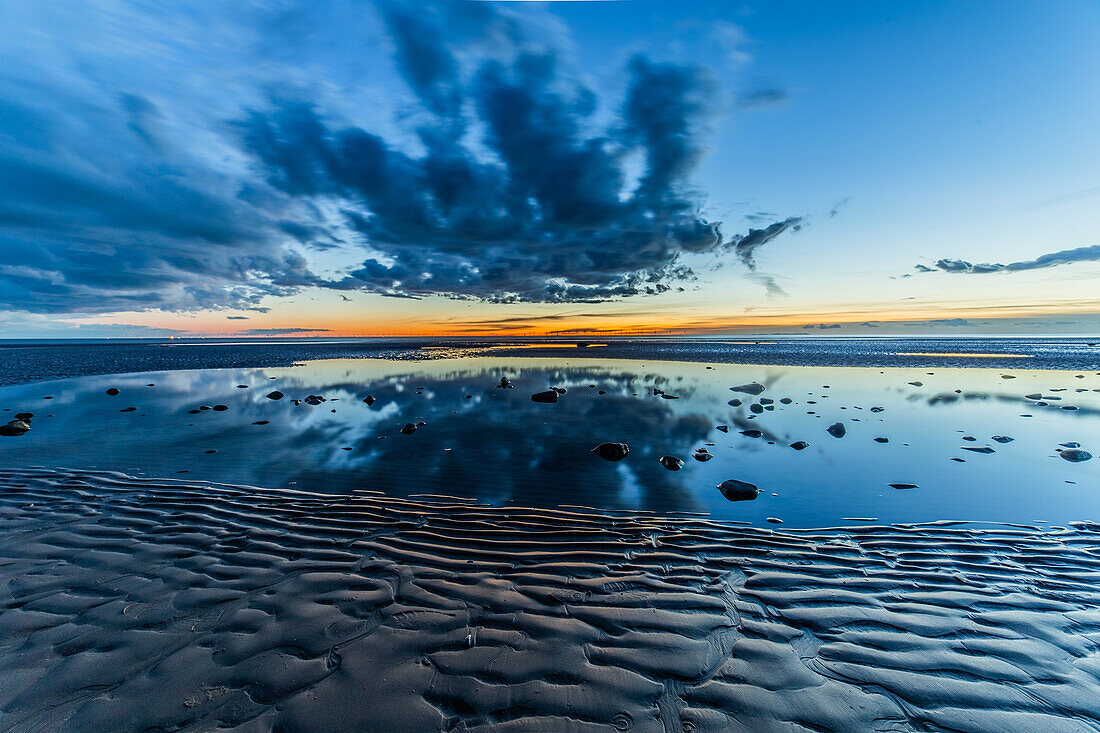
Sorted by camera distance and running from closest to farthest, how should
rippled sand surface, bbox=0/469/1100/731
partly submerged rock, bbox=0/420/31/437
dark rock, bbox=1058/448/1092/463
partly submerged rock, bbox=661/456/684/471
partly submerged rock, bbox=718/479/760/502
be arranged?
rippled sand surface, bbox=0/469/1100/731 < partly submerged rock, bbox=718/479/760/502 < partly submerged rock, bbox=661/456/684/471 < dark rock, bbox=1058/448/1092/463 < partly submerged rock, bbox=0/420/31/437

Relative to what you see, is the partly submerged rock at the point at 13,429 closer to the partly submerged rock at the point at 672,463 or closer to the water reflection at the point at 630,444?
the water reflection at the point at 630,444

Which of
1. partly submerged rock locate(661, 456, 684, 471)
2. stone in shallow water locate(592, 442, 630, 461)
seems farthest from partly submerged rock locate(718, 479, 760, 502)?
stone in shallow water locate(592, 442, 630, 461)

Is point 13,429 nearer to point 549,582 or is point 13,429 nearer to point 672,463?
point 549,582

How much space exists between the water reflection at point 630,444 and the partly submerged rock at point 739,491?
0.20 metres

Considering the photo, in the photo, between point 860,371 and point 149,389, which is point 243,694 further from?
point 860,371

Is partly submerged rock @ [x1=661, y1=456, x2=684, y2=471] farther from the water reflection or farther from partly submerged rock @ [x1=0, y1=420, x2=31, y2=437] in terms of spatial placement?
partly submerged rock @ [x1=0, y1=420, x2=31, y2=437]

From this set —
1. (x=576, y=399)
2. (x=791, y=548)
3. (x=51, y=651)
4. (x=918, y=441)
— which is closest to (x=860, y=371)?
(x=918, y=441)

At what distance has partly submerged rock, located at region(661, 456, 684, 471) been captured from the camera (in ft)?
33.3

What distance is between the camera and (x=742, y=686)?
3.52m

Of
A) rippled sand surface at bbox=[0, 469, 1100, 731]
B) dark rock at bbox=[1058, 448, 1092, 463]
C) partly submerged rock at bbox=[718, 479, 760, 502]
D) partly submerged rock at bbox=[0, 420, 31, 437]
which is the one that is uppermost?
partly submerged rock at bbox=[0, 420, 31, 437]

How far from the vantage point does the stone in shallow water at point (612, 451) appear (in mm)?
10977

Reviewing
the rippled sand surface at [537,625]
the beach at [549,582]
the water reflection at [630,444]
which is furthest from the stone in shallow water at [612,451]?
the rippled sand surface at [537,625]

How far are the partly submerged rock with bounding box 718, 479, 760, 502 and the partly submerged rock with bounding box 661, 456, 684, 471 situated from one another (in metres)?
1.52

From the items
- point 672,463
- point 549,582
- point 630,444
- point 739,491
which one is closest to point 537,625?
point 549,582
